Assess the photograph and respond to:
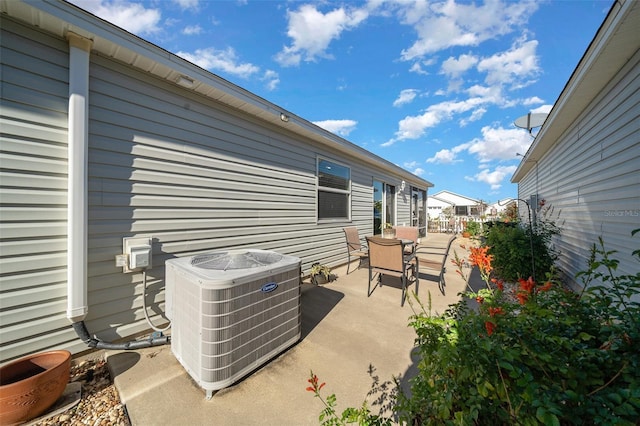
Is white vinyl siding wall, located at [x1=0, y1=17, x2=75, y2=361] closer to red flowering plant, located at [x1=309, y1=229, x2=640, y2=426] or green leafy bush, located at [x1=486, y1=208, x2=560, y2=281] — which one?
red flowering plant, located at [x1=309, y1=229, x2=640, y2=426]

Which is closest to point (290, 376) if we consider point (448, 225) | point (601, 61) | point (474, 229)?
point (601, 61)

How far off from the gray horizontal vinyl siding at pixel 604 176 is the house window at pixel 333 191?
12.7 ft

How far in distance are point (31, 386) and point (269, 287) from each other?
1503 millimetres

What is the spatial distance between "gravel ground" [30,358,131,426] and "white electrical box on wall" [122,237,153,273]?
81 centimetres

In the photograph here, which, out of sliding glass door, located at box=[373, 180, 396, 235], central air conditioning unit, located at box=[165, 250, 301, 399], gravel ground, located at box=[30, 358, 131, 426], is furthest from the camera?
sliding glass door, located at box=[373, 180, 396, 235]

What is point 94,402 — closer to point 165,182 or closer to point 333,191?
point 165,182

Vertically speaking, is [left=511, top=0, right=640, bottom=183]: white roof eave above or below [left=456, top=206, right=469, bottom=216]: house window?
above

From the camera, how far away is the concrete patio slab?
1.54m

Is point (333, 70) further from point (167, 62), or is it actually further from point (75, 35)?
point (75, 35)

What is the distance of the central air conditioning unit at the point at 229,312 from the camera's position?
163cm

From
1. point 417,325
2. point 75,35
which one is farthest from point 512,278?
point 75,35

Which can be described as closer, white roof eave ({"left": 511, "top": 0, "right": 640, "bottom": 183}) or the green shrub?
white roof eave ({"left": 511, "top": 0, "right": 640, "bottom": 183})

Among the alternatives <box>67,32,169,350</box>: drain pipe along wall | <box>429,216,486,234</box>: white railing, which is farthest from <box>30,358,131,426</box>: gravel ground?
<box>429,216,486,234</box>: white railing

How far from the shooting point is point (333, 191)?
5234mm
